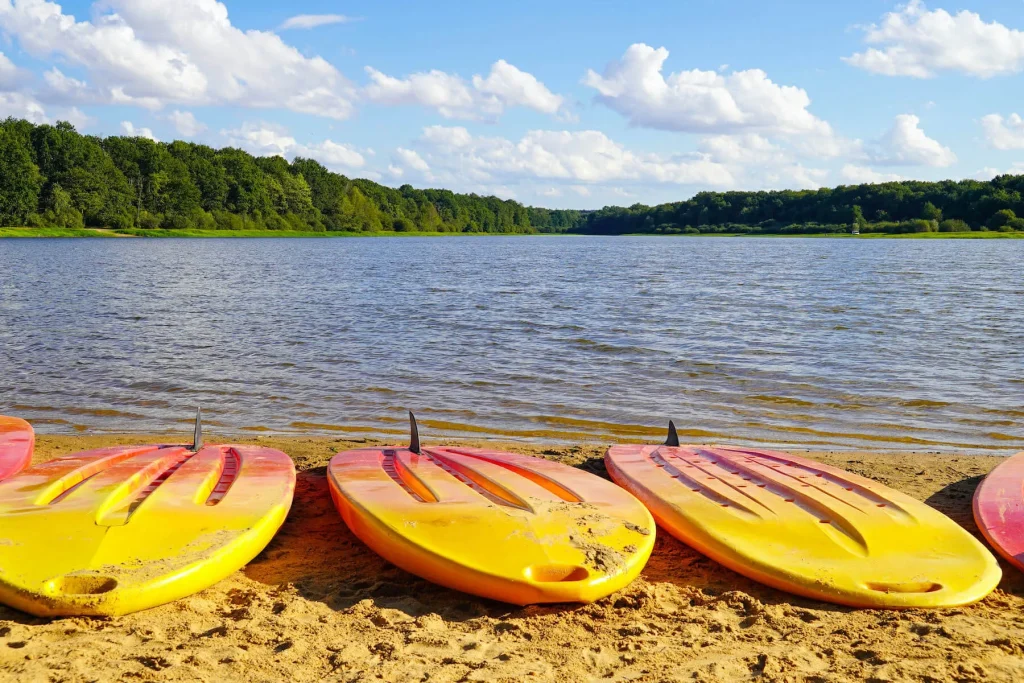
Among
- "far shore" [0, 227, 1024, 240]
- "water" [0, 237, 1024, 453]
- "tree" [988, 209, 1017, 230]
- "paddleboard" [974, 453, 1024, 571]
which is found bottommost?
"water" [0, 237, 1024, 453]

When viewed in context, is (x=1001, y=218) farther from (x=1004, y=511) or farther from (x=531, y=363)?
(x=1004, y=511)

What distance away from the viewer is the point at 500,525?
12.3 ft

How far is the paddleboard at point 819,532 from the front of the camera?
11.5 feet

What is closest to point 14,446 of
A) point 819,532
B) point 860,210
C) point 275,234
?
point 819,532

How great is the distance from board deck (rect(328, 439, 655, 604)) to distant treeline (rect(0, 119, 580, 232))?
7230cm

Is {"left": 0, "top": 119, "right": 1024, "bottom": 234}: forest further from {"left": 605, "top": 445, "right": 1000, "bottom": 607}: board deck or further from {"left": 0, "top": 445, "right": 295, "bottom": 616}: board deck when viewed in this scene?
{"left": 605, "top": 445, "right": 1000, "bottom": 607}: board deck

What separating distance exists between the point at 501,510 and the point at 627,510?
0.69m

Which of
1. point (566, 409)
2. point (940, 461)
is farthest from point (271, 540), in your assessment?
point (940, 461)

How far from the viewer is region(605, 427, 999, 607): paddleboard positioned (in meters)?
3.51

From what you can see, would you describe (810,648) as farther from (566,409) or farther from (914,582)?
(566,409)

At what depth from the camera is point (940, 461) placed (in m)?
6.37

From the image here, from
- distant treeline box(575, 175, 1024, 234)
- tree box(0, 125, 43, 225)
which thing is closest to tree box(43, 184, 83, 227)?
tree box(0, 125, 43, 225)

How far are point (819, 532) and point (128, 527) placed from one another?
3282 millimetres

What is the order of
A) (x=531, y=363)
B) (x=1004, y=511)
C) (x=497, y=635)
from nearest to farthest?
(x=497, y=635), (x=1004, y=511), (x=531, y=363)
